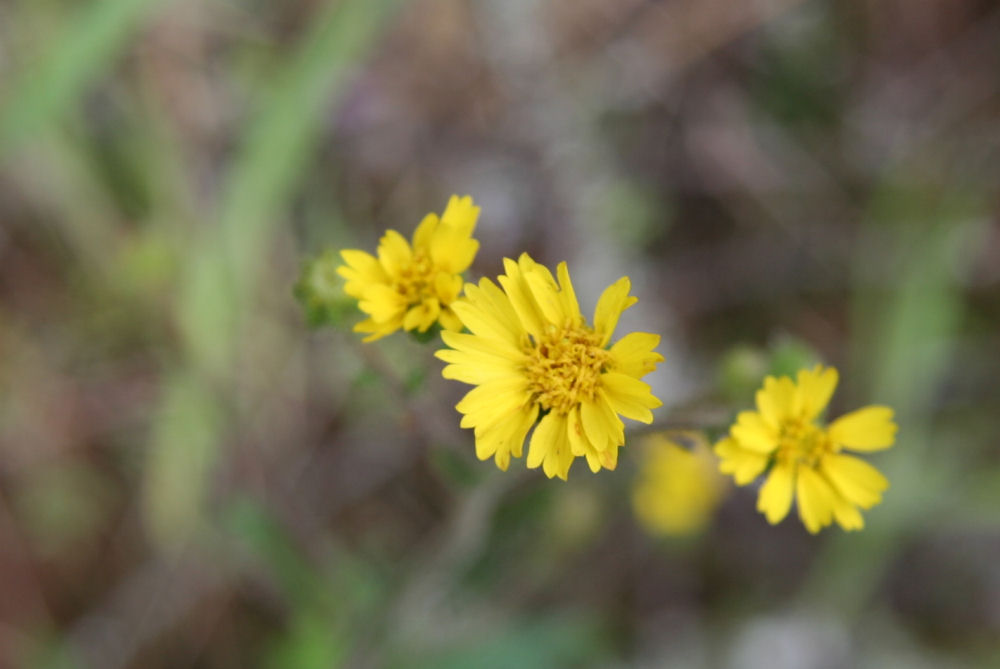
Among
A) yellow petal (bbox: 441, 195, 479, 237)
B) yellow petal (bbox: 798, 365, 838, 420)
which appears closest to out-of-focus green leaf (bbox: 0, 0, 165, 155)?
yellow petal (bbox: 441, 195, 479, 237)

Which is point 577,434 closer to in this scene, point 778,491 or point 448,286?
point 448,286

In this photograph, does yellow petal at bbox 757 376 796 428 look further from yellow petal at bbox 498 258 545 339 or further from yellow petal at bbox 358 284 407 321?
yellow petal at bbox 358 284 407 321

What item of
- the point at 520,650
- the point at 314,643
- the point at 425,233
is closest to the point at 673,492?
the point at 520,650

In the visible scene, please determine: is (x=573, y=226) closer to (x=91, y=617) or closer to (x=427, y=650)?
(x=427, y=650)

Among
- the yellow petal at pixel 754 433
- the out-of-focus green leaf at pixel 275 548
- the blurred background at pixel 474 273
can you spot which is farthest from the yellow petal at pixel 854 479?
the out-of-focus green leaf at pixel 275 548

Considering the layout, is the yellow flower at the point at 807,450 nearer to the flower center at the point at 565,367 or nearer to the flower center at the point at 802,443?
the flower center at the point at 802,443

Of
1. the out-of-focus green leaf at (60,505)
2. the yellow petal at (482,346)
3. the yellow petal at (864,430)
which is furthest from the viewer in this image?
the out-of-focus green leaf at (60,505)
